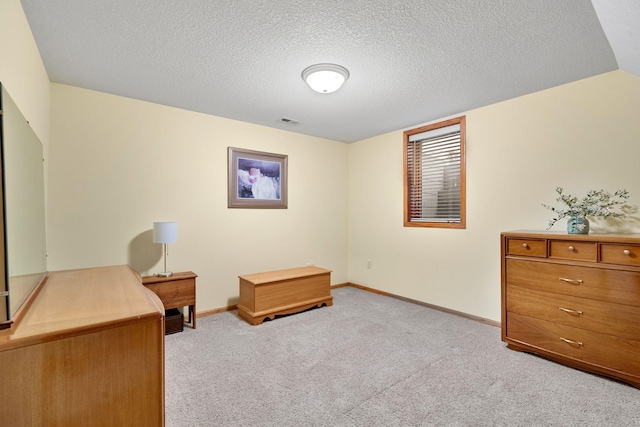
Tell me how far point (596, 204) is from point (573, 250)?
0.64m

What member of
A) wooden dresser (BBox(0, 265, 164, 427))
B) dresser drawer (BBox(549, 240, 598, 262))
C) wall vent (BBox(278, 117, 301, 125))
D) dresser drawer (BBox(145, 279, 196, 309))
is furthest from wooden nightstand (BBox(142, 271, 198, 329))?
dresser drawer (BBox(549, 240, 598, 262))

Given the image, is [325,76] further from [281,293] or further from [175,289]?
[175,289]

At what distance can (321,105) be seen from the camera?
10.6ft

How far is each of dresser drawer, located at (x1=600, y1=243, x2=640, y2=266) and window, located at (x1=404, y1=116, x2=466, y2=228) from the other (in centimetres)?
138

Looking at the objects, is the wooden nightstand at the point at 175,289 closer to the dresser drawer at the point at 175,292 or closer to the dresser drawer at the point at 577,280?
the dresser drawer at the point at 175,292

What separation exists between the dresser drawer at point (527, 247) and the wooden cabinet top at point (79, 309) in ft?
8.96

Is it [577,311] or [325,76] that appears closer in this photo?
[577,311]

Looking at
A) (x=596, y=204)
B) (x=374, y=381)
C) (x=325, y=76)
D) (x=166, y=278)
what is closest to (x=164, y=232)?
(x=166, y=278)

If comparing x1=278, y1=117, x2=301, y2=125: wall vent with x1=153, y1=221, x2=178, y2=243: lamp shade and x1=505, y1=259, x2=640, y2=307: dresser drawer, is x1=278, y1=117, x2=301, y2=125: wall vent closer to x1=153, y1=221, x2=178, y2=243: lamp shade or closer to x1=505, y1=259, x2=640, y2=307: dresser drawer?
x1=153, y1=221, x2=178, y2=243: lamp shade

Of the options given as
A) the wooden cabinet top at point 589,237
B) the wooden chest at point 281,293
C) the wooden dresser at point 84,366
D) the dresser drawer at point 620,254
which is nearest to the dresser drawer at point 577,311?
the dresser drawer at point 620,254

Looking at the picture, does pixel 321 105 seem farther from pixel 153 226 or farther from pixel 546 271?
pixel 546 271

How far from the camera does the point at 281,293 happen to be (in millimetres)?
3430

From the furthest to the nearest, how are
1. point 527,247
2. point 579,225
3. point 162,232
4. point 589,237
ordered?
point 162,232, point 527,247, point 579,225, point 589,237

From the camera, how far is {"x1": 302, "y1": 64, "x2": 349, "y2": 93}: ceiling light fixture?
2350 mm
